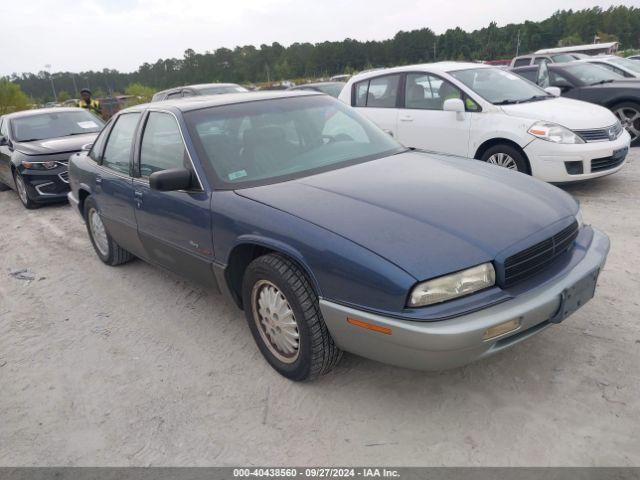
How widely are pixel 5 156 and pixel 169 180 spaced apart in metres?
7.28

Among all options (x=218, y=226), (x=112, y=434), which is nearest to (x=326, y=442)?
(x=112, y=434)

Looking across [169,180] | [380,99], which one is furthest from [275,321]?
[380,99]

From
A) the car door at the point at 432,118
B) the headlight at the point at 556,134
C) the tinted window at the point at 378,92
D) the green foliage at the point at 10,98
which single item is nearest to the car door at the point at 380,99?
the tinted window at the point at 378,92

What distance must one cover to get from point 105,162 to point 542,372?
3812 mm

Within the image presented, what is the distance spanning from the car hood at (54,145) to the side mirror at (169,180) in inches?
225

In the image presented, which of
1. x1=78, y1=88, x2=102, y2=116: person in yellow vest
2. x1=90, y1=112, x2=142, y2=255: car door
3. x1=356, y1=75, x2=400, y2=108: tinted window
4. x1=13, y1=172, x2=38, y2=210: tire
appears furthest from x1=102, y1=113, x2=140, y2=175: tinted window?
x1=78, y1=88, x2=102, y2=116: person in yellow vest

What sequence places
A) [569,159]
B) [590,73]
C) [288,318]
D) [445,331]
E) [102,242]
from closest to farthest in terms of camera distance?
[445,331]
[288,318]
[102,242]
[569,159]
[590,73]

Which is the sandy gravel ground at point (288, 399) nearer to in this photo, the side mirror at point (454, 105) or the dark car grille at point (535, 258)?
the dark car grille at point (535, 258)

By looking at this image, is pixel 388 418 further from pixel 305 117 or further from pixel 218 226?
pixel 305 117

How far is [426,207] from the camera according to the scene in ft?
8.61

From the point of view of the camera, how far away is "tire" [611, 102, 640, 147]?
8.10 m

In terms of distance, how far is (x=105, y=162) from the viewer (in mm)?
4484

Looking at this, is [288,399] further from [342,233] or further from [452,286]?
Result: [452,286]

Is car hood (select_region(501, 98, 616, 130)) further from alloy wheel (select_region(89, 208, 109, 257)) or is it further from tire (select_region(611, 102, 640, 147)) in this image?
alloy wheel (select_region(89, 208, 109, 257))
